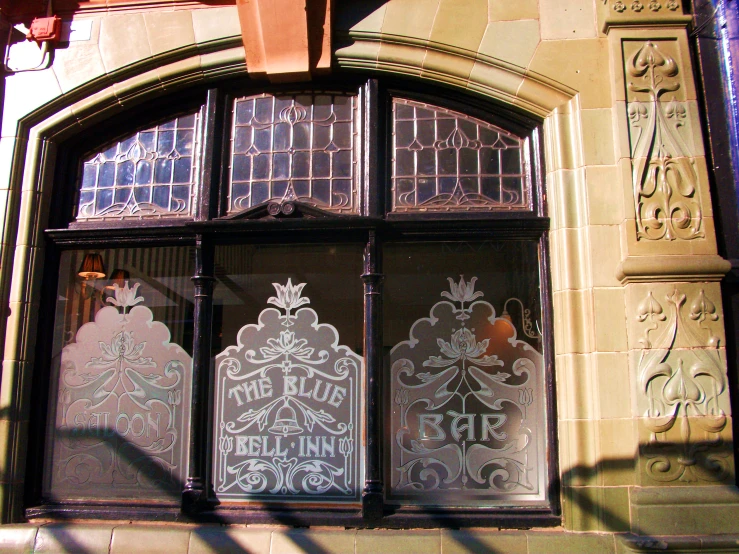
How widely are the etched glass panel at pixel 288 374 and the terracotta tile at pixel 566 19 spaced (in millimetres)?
2447

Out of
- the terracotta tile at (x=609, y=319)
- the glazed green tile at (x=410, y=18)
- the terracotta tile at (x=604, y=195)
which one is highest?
the glazed green tile at (x=410, y=18)

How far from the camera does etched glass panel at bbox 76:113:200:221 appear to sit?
591 centimetres

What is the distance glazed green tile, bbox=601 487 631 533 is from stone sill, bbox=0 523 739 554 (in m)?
0.07

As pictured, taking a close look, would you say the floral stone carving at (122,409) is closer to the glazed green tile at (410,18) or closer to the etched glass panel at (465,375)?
the etched glass panel at (465,375)

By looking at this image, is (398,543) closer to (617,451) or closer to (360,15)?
(617,451)

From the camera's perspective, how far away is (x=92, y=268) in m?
5.91

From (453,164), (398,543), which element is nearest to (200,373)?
(398,543)

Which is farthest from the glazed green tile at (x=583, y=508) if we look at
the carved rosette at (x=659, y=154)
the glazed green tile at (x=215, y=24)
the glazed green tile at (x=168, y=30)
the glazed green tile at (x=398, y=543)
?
the glazed green tile at (x=168, y=30)

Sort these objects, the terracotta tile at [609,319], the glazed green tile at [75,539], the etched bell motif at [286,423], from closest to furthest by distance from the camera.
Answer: the terracotta tile at [609,319]
the glazed green tile at [75,539]
the etched bell motif at [286,423]

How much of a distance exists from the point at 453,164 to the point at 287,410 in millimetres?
2446

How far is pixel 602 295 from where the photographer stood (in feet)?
16.9

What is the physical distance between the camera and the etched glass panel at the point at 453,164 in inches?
224

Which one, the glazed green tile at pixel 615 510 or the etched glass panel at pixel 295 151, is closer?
the glazed green tile at pixel 615 510

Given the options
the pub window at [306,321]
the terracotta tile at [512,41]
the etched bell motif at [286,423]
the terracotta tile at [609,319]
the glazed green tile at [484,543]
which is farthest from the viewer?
the terracotta tile at [512,41]
